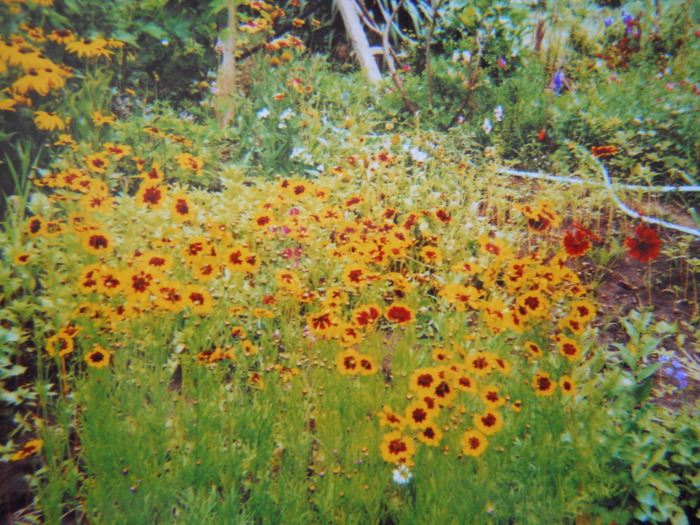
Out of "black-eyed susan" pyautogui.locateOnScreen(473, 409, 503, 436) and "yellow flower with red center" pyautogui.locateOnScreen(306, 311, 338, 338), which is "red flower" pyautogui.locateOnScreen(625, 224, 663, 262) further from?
"yellow flower with red center" pyautogui.locateOnScreen(306, 311, 338, 338)

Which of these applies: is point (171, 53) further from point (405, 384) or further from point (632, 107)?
point (632, 107)

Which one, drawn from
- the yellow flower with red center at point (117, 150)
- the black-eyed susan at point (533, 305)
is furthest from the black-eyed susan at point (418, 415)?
the yellow flower with red center at point (117, 150)

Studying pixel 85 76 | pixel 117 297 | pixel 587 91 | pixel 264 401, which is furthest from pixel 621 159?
pixel 85 76

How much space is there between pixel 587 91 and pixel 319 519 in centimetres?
256

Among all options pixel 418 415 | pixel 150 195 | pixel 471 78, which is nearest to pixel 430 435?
pixel 418 415

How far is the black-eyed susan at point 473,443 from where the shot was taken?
3.51ft

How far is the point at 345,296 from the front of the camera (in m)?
1.52

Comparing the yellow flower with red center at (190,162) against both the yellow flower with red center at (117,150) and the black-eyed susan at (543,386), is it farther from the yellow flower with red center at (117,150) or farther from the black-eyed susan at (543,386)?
the black-eyed susan at (543,386)

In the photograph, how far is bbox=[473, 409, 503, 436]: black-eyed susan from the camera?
1.10m

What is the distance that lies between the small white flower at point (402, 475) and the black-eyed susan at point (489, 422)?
0.66ft

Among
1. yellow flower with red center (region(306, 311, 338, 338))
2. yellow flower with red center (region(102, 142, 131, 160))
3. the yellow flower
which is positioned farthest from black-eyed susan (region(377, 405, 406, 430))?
the yellow flower

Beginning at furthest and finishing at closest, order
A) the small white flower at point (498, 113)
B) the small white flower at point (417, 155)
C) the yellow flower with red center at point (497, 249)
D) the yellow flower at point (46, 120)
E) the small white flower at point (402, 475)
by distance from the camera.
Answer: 1. the small white flower at point (498, 113)
2. the small white flower at point (417, 155)
3. the yellow flower at point (46, 120)
4. the yellow flower with red center at point (497, 249)
5. the small white flower at point (402, 475)

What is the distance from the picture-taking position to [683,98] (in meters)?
1.97

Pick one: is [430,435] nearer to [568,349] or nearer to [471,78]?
[568,349]
